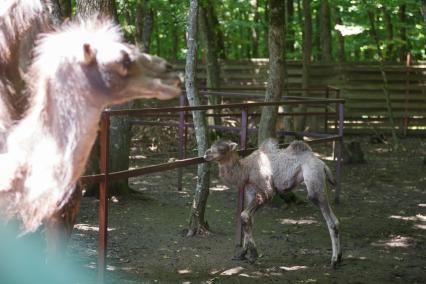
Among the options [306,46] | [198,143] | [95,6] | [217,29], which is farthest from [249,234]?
[217,29]

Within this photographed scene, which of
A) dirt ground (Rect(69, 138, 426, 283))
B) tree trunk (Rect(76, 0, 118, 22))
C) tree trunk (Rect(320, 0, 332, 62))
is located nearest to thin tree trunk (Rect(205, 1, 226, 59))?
tree trunk (Rect(320, 0, 332, 62))

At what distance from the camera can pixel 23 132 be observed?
1731 millimetres

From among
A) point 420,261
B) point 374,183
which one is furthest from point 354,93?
point 420,261

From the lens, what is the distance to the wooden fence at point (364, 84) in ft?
54.3

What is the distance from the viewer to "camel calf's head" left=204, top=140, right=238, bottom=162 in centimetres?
590

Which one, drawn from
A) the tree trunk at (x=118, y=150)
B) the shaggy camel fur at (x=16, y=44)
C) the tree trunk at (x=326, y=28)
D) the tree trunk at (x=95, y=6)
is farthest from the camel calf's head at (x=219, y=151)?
the tree trunk at (x=326, y=28)

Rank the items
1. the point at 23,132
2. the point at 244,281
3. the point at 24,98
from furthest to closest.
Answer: the point at 244,281
the point at 24,98
the point at 23,132

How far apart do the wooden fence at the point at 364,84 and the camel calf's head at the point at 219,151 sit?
10.5m

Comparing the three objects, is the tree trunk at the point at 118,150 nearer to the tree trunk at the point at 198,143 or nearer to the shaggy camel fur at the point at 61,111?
the tree trunk at the point at 198,143

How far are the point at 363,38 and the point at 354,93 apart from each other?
65.0 inches

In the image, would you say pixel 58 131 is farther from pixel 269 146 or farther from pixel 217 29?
pixel 217 29

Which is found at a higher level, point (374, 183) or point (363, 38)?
point (363, 38)

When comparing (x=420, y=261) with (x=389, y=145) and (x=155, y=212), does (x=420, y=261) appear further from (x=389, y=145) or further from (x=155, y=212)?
(x=389, y=145)

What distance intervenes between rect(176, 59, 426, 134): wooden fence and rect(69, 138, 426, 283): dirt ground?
6570 mm
